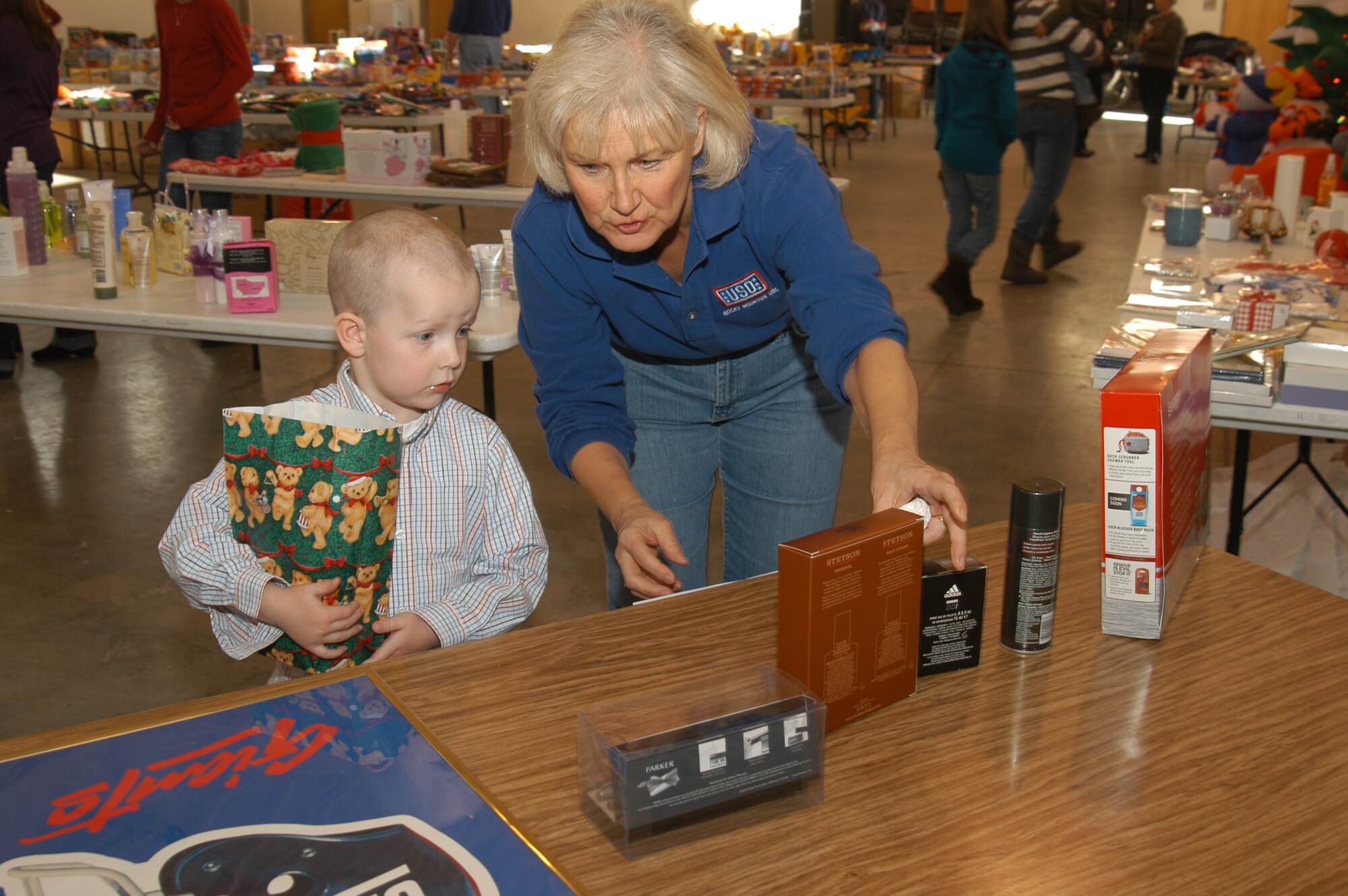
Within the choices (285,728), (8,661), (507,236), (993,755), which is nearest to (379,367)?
(285,728)

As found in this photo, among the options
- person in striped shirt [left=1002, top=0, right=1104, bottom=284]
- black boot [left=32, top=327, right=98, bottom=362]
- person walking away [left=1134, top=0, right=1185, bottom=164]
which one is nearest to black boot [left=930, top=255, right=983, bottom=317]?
person in striped shirt [left=1002, top=0, right=1104, bottom=284]

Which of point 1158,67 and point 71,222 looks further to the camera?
point 1158,67

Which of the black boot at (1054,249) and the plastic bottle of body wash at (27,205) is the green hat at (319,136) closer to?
the plastic bottle of body wash at (27,205)

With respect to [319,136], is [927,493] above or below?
below

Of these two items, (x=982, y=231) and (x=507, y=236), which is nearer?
(x=507, y=236)

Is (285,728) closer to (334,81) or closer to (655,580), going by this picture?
(655,580)

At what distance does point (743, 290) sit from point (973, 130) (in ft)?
14.8

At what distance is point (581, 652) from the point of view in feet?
4.28

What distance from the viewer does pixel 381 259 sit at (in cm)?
151

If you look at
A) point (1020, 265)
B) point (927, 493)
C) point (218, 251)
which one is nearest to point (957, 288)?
point (1020, 265)

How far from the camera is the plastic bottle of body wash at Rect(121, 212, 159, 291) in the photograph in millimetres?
3207

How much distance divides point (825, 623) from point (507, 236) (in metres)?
2.33

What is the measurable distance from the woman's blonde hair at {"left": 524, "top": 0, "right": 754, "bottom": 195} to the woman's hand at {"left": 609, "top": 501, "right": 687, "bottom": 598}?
474 millimetres

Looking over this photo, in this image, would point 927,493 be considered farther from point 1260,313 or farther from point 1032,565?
point 1260,313
